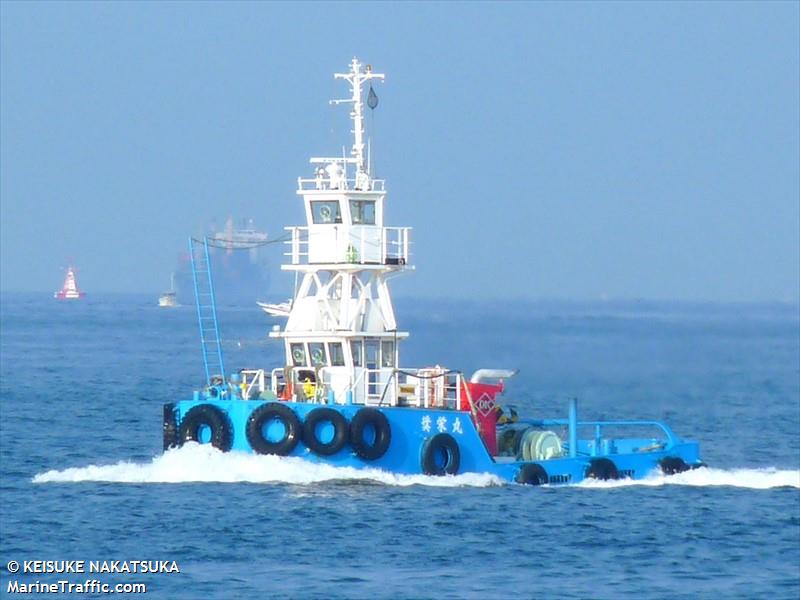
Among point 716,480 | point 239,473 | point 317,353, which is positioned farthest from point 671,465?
point 239,473

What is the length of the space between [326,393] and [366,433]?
1.81m

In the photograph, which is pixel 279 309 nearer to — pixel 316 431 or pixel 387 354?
pixel 387 354

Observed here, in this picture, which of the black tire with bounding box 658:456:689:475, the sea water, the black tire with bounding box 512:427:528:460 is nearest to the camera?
the sea water

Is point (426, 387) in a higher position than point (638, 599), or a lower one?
higher

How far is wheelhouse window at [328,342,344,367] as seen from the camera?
37.2 meters

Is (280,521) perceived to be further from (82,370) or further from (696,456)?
(82,370)

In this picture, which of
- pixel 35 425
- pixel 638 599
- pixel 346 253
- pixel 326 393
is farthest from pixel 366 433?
pixel 35 425

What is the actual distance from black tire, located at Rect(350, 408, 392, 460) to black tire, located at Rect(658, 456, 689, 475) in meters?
7.00

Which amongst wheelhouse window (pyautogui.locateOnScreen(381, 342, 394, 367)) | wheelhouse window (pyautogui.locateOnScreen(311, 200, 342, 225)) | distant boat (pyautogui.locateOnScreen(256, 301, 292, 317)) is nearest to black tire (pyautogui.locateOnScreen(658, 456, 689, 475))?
wheelhouse window (pyautogui.locateOnScreen(381, 342, 394, 367))

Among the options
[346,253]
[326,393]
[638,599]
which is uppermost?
[346,253]

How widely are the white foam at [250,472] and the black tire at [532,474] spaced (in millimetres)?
505

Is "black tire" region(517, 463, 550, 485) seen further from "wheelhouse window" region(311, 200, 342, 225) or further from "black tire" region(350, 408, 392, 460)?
"wheelhouse window" region(311, 200, 342, 225)

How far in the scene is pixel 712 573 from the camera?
28281 mm

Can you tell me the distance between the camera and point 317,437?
35062 mm
